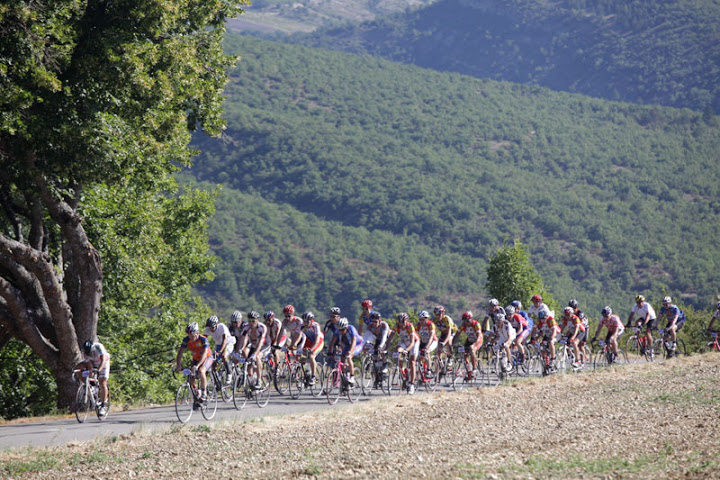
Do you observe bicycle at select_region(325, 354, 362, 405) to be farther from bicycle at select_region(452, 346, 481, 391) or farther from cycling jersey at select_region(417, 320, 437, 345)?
bicycle at select_region(452, 346, 481, 391)

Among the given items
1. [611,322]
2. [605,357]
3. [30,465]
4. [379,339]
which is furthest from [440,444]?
[605,357]

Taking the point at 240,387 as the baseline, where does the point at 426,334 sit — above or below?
above

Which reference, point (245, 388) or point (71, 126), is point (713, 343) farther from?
point (71, 126)

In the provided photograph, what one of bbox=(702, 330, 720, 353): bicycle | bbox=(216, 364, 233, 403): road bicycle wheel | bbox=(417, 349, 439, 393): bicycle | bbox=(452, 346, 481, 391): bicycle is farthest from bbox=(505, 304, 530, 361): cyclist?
bbox=(216, 364, 233, 403): road bicycle wheel

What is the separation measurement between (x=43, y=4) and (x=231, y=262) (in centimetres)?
13580

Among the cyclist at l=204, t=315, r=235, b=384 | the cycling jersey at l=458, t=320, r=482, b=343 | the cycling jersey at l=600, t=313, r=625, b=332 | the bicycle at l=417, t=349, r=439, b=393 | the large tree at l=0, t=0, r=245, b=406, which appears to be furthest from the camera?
the cycling jersey at l=600, t=313, r=625, b=332

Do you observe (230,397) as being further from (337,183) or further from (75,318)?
(337,183)

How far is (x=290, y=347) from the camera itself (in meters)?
21.9

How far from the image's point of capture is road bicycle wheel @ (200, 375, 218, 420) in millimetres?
17562

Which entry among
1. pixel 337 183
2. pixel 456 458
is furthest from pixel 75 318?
pixel 337 183

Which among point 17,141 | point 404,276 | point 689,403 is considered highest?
point 17,141

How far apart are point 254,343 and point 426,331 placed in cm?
470

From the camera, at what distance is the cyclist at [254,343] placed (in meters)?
19.9

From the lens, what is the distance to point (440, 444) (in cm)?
1423
